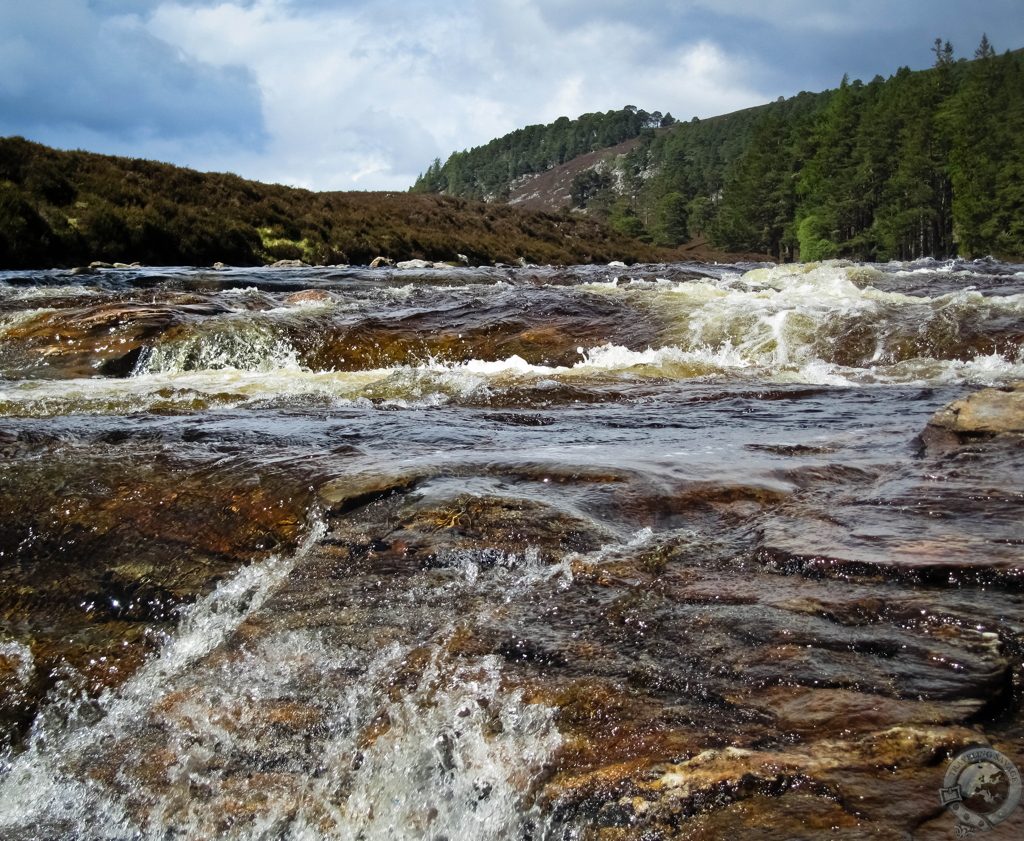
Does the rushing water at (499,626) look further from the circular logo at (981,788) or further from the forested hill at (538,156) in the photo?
the forested hill at (538,156)

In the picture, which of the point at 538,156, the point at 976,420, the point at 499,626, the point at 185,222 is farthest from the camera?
the point at 538,156

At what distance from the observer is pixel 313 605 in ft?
9.80

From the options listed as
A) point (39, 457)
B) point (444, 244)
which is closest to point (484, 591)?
point (39, 457)

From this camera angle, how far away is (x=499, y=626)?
2.73 metres

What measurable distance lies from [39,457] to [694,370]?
6687 millimetres

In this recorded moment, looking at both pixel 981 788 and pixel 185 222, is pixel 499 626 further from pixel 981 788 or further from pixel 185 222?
pixel 185 222

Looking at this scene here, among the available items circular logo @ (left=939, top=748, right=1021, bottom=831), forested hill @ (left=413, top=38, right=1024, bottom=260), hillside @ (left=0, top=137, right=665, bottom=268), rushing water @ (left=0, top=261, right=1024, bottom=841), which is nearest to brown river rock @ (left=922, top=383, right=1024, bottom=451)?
rushing water @ (left=0, top=261, right=1024, bottom=841)

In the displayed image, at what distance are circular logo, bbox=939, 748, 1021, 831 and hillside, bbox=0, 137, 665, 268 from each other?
74.0 feet

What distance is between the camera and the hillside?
19969 millimetres

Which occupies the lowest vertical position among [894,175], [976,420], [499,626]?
Answer: [499,626]

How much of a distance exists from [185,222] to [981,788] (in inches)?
977

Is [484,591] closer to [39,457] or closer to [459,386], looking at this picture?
[39,457]

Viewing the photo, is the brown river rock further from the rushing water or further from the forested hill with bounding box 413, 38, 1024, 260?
the forested hill with bounding box 413, 38, 1024, 260

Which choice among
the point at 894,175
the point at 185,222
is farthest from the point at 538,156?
the point at 185,222
